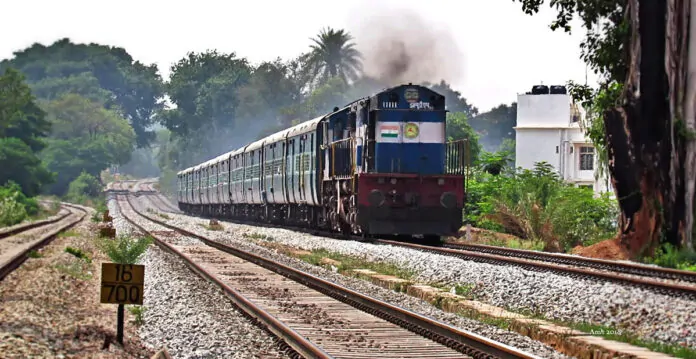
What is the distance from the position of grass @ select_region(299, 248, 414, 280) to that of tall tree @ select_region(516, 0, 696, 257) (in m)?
5.20

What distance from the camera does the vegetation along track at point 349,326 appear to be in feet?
27.7

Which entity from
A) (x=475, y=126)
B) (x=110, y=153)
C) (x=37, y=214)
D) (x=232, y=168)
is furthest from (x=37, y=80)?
(x=232, y=168)

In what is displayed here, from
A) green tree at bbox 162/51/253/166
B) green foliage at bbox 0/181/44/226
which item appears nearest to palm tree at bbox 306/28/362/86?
green tree at bbox 162/51/253/166

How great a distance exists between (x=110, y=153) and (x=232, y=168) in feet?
238

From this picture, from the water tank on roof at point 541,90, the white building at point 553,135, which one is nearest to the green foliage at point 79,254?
the white building at point 553,135

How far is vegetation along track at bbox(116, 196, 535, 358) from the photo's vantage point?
27.7 ft

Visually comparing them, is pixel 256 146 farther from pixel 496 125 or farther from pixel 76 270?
pixel 496 125

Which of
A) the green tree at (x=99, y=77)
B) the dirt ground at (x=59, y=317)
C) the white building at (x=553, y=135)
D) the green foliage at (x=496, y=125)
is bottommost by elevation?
the dirt ground at (x=59, y=317)

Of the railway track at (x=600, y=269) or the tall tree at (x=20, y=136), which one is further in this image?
the tall tree at (x=20, y=136)

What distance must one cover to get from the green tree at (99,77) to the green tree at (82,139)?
11540 millimetres

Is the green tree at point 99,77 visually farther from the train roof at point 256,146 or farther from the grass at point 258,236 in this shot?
the grass at point 258,236

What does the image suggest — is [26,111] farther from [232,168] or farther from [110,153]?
[110,153]

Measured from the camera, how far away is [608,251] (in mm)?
19688

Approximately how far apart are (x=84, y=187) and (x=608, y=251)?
81304 millimetres
